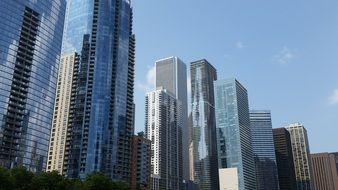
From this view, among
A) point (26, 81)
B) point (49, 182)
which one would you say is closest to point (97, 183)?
point (49, 182)

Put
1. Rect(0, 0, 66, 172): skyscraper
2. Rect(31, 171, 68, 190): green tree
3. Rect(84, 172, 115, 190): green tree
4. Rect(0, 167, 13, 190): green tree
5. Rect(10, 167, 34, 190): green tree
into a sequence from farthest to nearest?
Rect(0, 0, 66, 172): skyscraper < Rect(84, 172, 115, 190): green tree < Rect(31, 171, 68, 190): green tree < Rect(10, 167, 34, 190): green tree < Rect(0, 167, 13, 190): green tree

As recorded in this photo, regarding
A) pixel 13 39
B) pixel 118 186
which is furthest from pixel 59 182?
pixel 13 39

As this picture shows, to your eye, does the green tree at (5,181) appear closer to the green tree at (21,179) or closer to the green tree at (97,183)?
the green tree at (21,179)

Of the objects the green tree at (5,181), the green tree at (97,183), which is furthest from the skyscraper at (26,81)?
the green tree at (5,181)

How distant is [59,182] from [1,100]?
81.4m

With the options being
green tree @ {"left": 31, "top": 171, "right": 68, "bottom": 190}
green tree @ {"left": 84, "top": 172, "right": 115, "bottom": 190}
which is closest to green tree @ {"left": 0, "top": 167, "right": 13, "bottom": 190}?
green tree @ {"left": 31, "top": 171, "right": 68, "bottom": 190}

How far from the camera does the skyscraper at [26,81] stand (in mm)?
169125

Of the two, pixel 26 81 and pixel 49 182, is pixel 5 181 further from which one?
pixel 26 81

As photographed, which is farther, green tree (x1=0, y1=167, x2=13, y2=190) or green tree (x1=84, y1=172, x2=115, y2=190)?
green tree (x1=84, y1=172, x2=115, y2=190)

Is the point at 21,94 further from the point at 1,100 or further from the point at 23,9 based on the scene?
the point at 23,9

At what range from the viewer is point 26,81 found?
593 feet

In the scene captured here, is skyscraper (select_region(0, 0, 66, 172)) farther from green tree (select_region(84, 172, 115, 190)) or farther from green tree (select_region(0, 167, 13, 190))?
green tree (select_region(0, 167, 13, 190))

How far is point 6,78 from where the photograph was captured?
172 metres

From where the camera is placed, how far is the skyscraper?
169 metres
